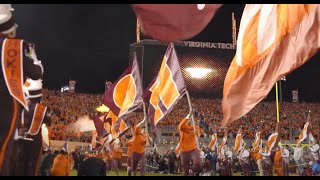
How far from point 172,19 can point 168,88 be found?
5.95m

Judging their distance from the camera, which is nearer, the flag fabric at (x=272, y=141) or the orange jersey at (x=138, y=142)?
the orange jersey at (x=138, y=142)

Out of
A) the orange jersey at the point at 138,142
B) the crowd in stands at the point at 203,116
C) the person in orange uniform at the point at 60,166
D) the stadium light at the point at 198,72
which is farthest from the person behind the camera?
the stadium light at the point at 198,72

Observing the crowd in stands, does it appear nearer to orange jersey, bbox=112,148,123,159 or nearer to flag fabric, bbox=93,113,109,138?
orange jersey, bbox=112,148,123,159

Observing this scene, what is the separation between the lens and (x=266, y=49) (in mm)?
7355

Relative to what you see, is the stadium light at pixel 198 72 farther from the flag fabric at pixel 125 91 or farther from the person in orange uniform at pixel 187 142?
the person in orange uniform at pixel 187 142

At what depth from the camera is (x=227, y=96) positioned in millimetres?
7695

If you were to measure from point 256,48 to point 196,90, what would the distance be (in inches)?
1289

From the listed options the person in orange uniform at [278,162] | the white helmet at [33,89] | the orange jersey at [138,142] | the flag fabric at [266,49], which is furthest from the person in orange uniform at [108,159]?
the flag fabric at [266,49]

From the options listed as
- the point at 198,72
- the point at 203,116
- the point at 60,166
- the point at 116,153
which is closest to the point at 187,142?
the point at 60,166

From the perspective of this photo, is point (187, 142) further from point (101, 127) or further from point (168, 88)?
point (101, 127)

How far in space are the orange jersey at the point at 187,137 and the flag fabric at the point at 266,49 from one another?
15.0ft

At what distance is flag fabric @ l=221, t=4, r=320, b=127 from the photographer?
6.71 meters

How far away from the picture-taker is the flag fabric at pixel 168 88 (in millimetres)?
11797

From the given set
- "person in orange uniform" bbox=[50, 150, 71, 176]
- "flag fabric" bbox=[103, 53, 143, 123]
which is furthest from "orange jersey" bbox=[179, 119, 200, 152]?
"person in orange uniform" bbox=[50, 150, 71, 176]
